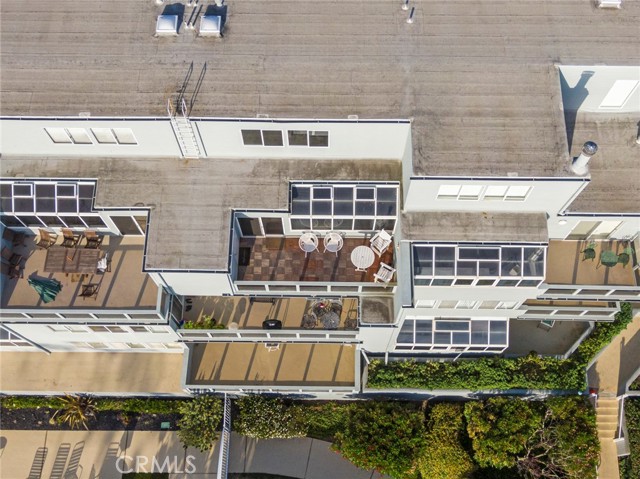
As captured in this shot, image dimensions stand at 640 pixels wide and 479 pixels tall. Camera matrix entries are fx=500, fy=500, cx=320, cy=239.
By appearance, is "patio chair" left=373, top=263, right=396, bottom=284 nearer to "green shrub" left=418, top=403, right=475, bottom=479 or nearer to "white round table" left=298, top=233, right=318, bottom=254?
"white round table" left=298, top=233, right=318, bottom=254

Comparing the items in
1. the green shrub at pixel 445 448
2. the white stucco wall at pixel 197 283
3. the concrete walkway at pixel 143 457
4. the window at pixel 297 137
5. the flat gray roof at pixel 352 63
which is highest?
the flat gray roof at pixel 352 63

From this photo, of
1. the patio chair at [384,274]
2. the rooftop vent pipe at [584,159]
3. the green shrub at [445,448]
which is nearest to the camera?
the rooftop vent pipe at [584,159]

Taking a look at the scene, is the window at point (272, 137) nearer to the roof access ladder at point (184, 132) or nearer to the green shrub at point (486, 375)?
the roof access ladder at point (184, 132)

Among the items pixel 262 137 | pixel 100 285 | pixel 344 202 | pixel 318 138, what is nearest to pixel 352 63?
pixel 318 138

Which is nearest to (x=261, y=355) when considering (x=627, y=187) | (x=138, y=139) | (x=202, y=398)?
(x=202, y=398)

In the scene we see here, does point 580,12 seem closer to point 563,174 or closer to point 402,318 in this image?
point 563,174

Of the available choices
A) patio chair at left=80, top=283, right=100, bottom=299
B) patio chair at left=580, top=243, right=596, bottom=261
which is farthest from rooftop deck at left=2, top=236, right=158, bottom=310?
patio chair at left=580, top=243, right=596, bottom=261

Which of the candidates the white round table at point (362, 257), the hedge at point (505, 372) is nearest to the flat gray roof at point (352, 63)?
the white round table at point (362, 257)
